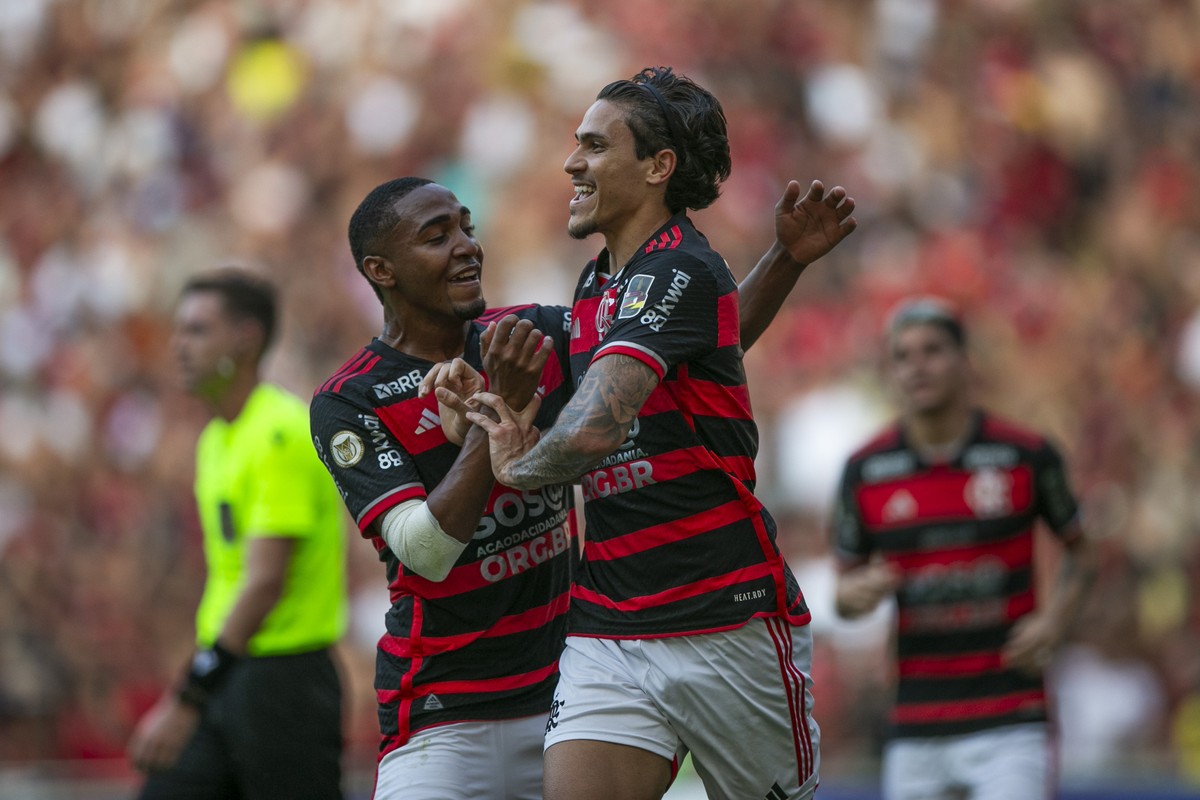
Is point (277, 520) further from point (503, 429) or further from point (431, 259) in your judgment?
point (503, 429)

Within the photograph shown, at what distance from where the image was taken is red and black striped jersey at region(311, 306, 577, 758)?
171 inches

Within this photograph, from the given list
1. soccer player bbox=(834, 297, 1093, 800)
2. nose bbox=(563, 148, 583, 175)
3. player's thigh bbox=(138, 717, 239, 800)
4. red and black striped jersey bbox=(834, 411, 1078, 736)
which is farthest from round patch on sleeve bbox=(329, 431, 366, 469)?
red and black striped jersey bbox=(834, 411, 1078, 736)

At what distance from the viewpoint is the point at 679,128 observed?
13.7 feet

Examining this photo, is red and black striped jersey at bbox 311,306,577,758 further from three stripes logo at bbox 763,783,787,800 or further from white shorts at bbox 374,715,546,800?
three stripes logo at bbox 763,783,787,800

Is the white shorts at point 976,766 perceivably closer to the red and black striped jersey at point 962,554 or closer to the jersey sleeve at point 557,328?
the red and black striped jersey at point 962,554

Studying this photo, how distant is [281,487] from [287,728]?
0.80m

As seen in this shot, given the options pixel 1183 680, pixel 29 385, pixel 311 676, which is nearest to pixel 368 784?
pixel 311 676

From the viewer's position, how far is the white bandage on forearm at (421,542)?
4078 millimetres

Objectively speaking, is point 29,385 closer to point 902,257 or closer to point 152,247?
point 152,247

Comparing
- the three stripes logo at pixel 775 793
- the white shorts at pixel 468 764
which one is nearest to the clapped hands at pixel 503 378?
the white shorts at pixel 468 764

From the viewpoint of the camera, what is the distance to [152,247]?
1348 cm

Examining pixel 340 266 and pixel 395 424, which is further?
pixel 340 266

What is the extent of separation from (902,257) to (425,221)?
6987mm

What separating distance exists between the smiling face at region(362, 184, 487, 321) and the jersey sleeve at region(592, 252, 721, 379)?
58 centimetres
